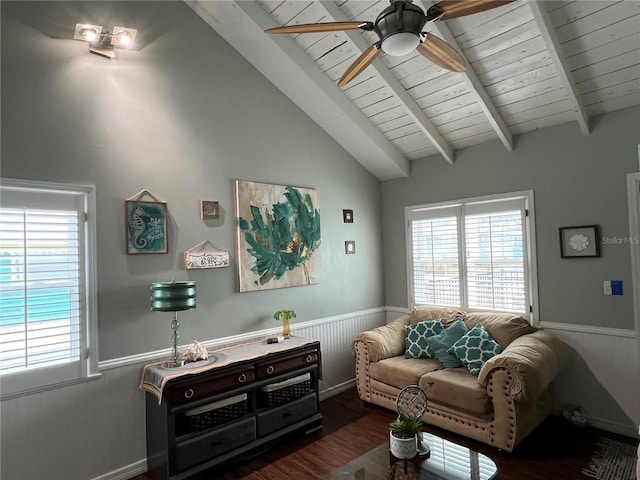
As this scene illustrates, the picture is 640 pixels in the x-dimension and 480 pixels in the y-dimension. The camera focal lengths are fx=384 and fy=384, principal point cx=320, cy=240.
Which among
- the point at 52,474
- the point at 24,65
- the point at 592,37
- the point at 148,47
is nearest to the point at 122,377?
the point at 52,474

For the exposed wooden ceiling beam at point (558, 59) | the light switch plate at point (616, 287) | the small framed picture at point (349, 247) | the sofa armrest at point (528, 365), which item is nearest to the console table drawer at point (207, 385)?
the sofa armrest at point (528, 365)

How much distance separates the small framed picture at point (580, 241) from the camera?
344cm

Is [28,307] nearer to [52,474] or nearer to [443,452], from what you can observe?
[52,474]

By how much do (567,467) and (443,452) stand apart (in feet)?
3.91

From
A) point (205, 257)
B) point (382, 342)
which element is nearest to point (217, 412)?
point (205, 257)

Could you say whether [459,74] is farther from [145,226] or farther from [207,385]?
[207,385]

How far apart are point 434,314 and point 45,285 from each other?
3.63m

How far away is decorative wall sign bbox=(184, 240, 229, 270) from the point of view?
3.25 m

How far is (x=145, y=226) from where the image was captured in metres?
3.03

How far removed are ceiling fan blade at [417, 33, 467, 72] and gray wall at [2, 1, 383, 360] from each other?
6.48 ft

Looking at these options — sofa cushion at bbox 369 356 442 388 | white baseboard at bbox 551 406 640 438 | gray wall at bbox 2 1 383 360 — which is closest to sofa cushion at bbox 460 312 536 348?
sofa cushion at bbox 369 356 442 388

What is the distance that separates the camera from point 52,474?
2570mm

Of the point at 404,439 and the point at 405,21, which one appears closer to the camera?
the point at 405,21

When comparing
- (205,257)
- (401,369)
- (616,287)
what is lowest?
(401,369)
